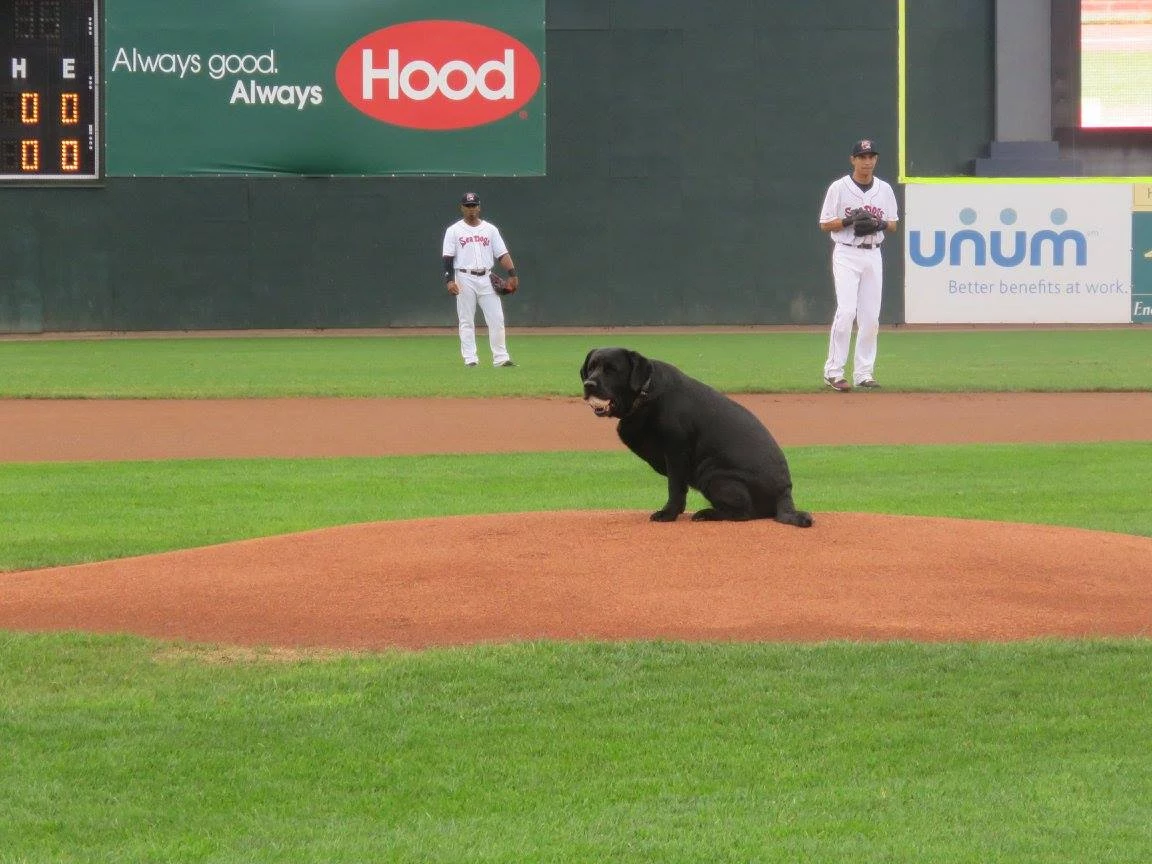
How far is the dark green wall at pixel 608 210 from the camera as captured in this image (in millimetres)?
27469

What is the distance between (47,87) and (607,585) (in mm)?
20919

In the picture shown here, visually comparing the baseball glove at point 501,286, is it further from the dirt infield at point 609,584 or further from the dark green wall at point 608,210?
the dirt infield at point 609,584

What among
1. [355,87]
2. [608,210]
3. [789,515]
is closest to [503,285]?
[608,210]

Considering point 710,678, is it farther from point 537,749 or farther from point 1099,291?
point 1099,291

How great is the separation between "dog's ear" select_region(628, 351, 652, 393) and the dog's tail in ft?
2.79

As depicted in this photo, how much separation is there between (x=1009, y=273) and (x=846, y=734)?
2437cm

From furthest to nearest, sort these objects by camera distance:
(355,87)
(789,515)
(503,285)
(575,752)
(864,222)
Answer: (355,87) < (503,285) < (864,222) < (789,515) < (575,752)

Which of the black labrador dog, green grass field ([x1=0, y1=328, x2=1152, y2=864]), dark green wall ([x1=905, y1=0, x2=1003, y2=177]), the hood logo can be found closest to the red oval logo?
dark green wall ([x1=905, y1=0, x2=1003, y2=177])

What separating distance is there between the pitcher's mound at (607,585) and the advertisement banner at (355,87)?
20958mm

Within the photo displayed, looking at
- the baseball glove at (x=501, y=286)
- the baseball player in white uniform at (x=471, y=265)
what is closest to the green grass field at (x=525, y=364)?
the baseball player in white uniform at (x=471, y=265)

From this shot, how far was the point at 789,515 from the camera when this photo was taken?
7.13 metres

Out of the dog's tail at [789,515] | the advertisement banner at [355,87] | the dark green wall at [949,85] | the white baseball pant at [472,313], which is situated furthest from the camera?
the dark green wall at [949,85]

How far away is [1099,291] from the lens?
2819 centimetres

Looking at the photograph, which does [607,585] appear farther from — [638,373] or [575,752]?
[575,752]
